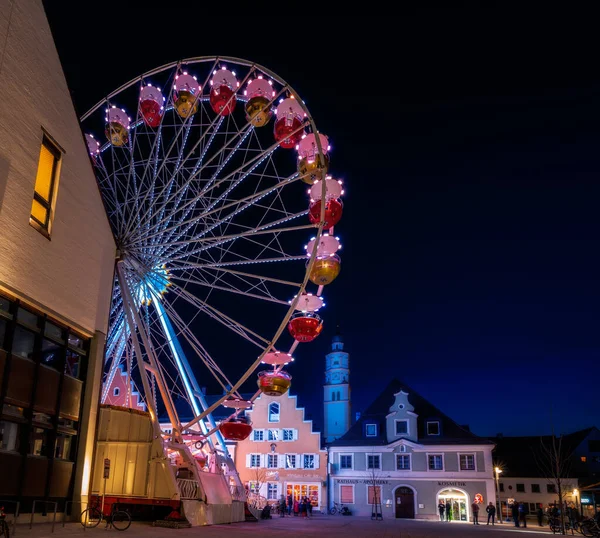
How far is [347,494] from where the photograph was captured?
47219mm

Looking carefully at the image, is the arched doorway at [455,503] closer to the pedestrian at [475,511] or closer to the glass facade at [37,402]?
the pedestrian at [475,511]

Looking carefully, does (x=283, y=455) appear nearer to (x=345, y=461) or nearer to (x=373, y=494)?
(x=345, y=461)

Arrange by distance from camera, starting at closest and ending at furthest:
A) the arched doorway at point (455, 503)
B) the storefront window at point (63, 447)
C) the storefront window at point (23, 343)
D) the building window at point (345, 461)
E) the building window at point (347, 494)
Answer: the storefront window at point (23, 343)
the storefront window at point (63, 447)
the arched doorway at point (455, 503)
the building window at point (347, 494)
the building window at point (345, 461)

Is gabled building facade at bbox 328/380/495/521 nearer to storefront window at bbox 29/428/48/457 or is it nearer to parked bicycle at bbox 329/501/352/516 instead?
parked bicycle at bbox 329/501/352/516

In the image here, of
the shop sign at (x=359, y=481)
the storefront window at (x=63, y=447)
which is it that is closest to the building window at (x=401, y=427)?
the shop sign at (x=359, y=481)

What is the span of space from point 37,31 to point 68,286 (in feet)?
24.6

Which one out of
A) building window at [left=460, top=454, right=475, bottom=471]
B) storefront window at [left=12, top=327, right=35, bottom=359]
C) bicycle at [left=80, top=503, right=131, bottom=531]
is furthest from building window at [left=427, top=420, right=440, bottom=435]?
storefront window at [left=12, top=327, right=35, bottom=359]

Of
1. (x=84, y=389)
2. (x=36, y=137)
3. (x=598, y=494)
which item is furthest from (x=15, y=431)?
(x=598, y=494)

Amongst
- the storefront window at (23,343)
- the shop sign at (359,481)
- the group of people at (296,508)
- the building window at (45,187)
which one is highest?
the building window at (45,187)

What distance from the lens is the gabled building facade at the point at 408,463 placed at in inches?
1735

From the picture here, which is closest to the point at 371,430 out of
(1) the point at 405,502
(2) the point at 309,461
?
(2) the point at 309,461

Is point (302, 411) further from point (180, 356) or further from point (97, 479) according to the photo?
point (97, 479)

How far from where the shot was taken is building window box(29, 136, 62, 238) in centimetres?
1647

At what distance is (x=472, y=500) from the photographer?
142ft
